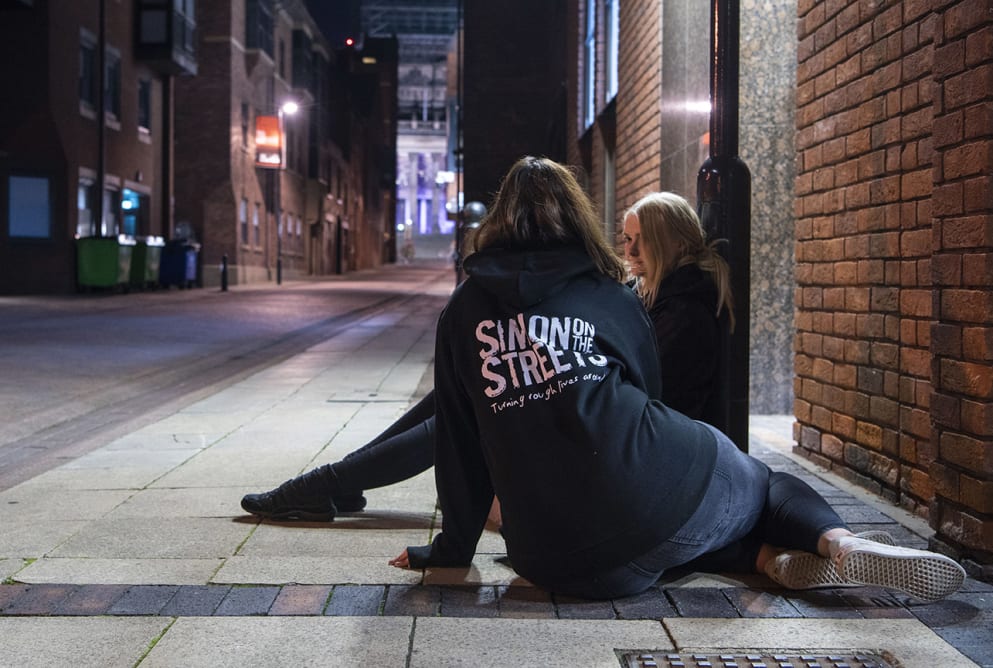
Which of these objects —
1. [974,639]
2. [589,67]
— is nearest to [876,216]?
[974,639]

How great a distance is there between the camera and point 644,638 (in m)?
3.10

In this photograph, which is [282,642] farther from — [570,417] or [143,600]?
[570,417]

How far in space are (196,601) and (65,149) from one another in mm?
25838

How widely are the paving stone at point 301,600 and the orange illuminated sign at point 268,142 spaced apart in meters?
39.3

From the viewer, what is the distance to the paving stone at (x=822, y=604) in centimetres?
335

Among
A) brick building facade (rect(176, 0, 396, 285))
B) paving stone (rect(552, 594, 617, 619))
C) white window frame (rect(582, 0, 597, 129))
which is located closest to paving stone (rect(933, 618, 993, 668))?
paving stone (rect(552, 594, 617, 619))

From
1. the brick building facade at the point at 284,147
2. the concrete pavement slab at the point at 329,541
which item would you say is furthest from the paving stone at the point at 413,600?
the brick building facade at the point at 284,147

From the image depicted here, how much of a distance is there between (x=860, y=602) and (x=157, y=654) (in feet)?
6.78

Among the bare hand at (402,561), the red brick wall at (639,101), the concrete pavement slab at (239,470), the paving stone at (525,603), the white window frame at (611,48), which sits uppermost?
the white window frame at (611,48)

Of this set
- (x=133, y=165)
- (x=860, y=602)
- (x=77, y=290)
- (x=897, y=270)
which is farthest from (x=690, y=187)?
(x=133, y=165)

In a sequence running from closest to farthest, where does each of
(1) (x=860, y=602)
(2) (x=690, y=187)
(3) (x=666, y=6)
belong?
(1) (x=860, y=602) → (2) (x=690, y=187) → (3) (x=666, y=6)

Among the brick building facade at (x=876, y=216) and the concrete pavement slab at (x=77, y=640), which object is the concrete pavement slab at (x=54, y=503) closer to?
the concrete pavement slab at (x=77, y=640)

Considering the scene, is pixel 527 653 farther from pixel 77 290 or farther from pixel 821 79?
pixel 77 290

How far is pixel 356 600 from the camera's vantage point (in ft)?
11.4
